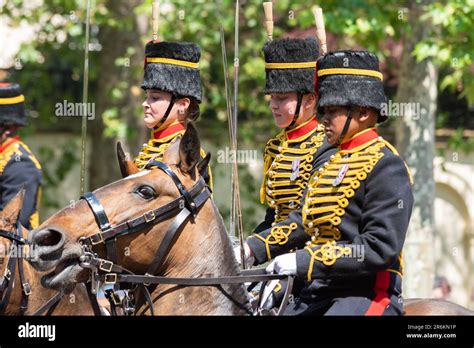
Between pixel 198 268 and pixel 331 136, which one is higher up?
pixel 331 136

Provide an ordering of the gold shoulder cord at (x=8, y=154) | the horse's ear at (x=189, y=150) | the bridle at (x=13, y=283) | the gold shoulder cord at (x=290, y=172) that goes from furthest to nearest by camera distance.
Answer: the gold shoulder cord at (x=8, y=154) < the gold shoulder cord at (x=290, y=172) < the bridle at (x=13, y=283) < the horse's ear at (x=189, y=150)

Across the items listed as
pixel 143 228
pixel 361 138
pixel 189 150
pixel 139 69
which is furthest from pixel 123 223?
pixel 139 69

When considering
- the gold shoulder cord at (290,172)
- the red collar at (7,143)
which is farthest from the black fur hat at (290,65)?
the red collar at (7,143)

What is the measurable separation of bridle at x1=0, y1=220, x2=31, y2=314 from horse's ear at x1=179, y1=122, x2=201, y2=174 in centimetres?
137

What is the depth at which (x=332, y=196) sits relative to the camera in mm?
5770

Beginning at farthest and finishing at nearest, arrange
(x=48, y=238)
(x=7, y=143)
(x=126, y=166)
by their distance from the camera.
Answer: (x=7, y=143) < (x=126, y=166) < (x=48, y=238)

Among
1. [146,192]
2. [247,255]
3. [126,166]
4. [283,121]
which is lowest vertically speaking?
[247,255]

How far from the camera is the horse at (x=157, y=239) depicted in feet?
17.4

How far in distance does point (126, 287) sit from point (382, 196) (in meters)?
1.36

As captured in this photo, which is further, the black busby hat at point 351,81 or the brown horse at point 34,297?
the brown horse at point 34,297

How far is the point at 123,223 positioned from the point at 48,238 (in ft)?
1.22

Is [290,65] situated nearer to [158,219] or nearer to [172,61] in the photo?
[172,61]

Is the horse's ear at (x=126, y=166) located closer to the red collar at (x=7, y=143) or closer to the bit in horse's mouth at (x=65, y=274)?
the bit in horse's mouth at (x=65, y=274)
